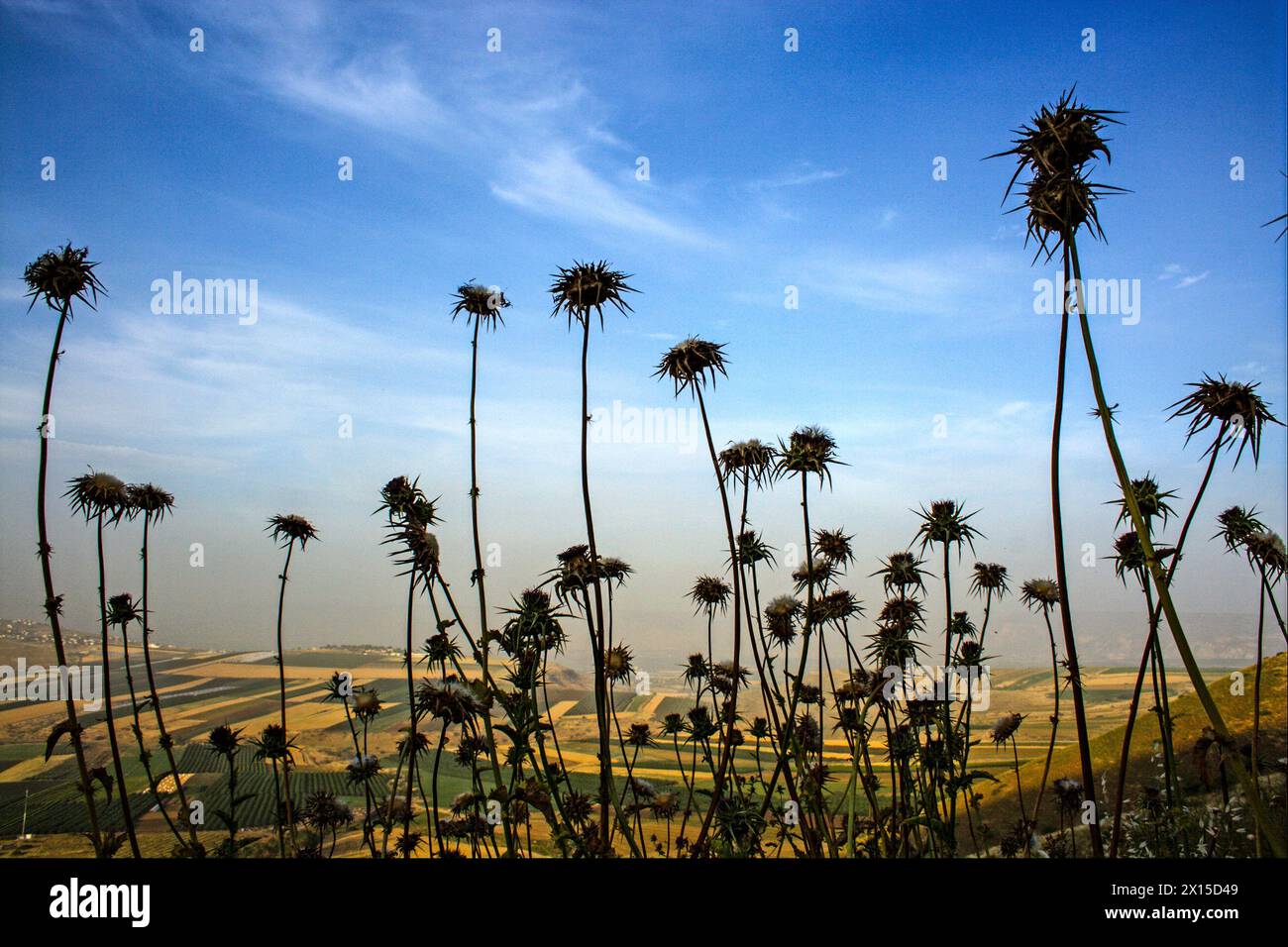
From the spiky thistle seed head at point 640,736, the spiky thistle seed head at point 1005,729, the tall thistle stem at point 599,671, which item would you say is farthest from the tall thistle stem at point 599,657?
the spiky thistle seed head at point 1005,729

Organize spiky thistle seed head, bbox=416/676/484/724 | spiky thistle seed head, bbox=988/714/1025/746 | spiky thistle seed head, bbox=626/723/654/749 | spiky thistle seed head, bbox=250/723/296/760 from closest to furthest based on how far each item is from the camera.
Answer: spiky thistle seed head, bbox=416/676/484/724 < spiky thistle seed head, bbox=250/723/296/760 < spiky thistle seed head, bbox=988/714/1025/746 < spiky thistle seed head, bbox=626/723/654/749

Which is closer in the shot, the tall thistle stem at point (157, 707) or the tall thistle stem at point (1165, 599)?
the tall thistle stem at point (1165, 599)

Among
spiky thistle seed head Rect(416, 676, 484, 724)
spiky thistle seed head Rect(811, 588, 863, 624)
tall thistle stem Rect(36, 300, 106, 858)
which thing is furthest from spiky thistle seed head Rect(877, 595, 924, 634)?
tall thistle stem Rect(36, 300, 106, 858)

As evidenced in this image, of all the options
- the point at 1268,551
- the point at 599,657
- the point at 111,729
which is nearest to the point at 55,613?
the point at 111,729

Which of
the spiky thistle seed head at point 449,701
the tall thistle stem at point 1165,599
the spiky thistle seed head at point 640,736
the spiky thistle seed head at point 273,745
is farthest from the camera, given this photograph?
the spiky thistle seed head at point 640,736

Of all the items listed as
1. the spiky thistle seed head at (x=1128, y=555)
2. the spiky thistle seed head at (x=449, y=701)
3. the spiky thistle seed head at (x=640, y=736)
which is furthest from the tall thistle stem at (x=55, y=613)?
the spiky thistle seed head at (x=1128, y=555)

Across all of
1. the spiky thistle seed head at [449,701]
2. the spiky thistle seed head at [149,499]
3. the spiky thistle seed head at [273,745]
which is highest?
the spiky thistle seed head at [149,499]

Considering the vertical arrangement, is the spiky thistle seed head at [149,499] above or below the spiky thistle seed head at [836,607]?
above

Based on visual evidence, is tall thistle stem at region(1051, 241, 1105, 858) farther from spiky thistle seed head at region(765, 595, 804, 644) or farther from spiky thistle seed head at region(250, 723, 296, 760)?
spiky thistle seed head at region(250, 723, 296, 760)

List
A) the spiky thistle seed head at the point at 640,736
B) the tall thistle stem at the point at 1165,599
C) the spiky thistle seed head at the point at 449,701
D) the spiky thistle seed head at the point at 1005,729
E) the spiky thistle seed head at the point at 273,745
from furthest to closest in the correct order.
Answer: the spiky thistle seed head at the point at 640,736, the spiky thistle seed head at the point at 1005,729, the spiky thistle seed head at the point at 273,745, the spiky thistle seed head at the point at 449,701, the tall thistle stem at the point at 1165,599

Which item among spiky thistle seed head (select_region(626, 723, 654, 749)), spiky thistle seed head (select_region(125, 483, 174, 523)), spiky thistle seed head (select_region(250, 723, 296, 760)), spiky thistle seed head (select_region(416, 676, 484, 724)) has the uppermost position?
spiky thistle seed head (select_region(125, 483, 174, 523))

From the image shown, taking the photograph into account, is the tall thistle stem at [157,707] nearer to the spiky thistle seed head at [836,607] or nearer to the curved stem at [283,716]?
the curved stem at [283,716]

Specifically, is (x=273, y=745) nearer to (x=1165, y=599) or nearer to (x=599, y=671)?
(x=599, y=671)
